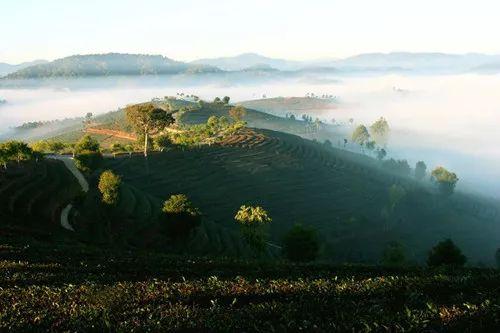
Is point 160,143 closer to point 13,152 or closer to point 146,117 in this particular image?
point 146,117

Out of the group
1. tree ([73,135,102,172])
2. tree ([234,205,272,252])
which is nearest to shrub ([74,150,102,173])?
tree ([73,135,102,172])

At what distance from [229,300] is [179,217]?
53979 millimetres

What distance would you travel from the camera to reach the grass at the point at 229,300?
2489cm

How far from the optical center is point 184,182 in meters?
162

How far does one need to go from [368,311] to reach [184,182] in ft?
456

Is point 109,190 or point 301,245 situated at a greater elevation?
point 109,190

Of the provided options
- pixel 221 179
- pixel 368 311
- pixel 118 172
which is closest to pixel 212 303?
pixel 368 311

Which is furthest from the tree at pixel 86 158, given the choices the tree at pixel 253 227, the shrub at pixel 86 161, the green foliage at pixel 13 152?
the tree at pixel 253 227

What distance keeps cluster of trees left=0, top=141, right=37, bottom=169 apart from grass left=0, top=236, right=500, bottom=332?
66.4m

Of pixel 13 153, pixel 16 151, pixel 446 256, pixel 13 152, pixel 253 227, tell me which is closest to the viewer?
pixel 446 256

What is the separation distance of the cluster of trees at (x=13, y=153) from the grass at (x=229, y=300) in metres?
66.4

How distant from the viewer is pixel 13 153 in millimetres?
102875

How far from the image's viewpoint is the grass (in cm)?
2489

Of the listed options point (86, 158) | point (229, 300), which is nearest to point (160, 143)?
point (86, 158)
